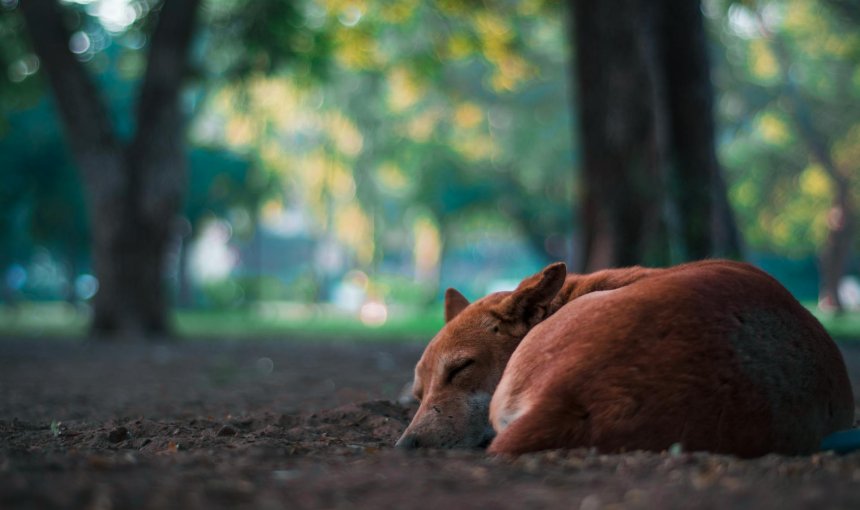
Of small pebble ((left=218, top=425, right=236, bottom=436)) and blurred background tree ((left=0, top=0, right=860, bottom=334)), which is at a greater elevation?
blurred background tree ((left=0, top=0, right=860, bottom=334))

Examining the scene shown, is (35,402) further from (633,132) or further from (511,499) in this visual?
(633,132)

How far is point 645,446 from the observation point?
3459mm

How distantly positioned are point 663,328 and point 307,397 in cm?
466

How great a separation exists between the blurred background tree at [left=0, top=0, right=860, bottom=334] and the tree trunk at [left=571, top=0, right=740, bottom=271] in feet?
0.09

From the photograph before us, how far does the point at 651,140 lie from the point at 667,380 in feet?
26.8

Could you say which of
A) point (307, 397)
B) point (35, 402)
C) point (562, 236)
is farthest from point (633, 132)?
point (562, 236)

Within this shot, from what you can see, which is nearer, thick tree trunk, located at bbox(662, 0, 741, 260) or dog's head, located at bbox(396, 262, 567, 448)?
dog's head, located at bbox(396, 262, 567, 448)

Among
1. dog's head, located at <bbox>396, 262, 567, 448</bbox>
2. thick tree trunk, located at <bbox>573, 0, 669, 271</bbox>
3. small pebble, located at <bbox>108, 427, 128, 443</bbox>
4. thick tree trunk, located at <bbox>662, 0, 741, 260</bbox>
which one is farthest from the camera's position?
thick tree trunk, located at <bbox>573, 0, 669, 271</bbox>

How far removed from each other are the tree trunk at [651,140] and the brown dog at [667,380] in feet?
22.5

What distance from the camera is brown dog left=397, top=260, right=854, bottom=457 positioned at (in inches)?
136

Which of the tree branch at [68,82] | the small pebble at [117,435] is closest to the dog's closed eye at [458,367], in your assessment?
the small pebble at [117,435]

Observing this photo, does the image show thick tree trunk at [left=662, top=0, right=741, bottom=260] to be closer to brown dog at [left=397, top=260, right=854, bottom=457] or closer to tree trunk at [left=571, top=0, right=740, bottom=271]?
tree trunk at [left=571, top=0, right=740, bottom=271]

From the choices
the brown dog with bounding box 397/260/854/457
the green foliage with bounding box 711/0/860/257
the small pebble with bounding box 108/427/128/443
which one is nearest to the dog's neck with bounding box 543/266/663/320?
the brown dog with bounding box 397/260/854/457

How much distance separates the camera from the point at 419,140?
4062 cm
